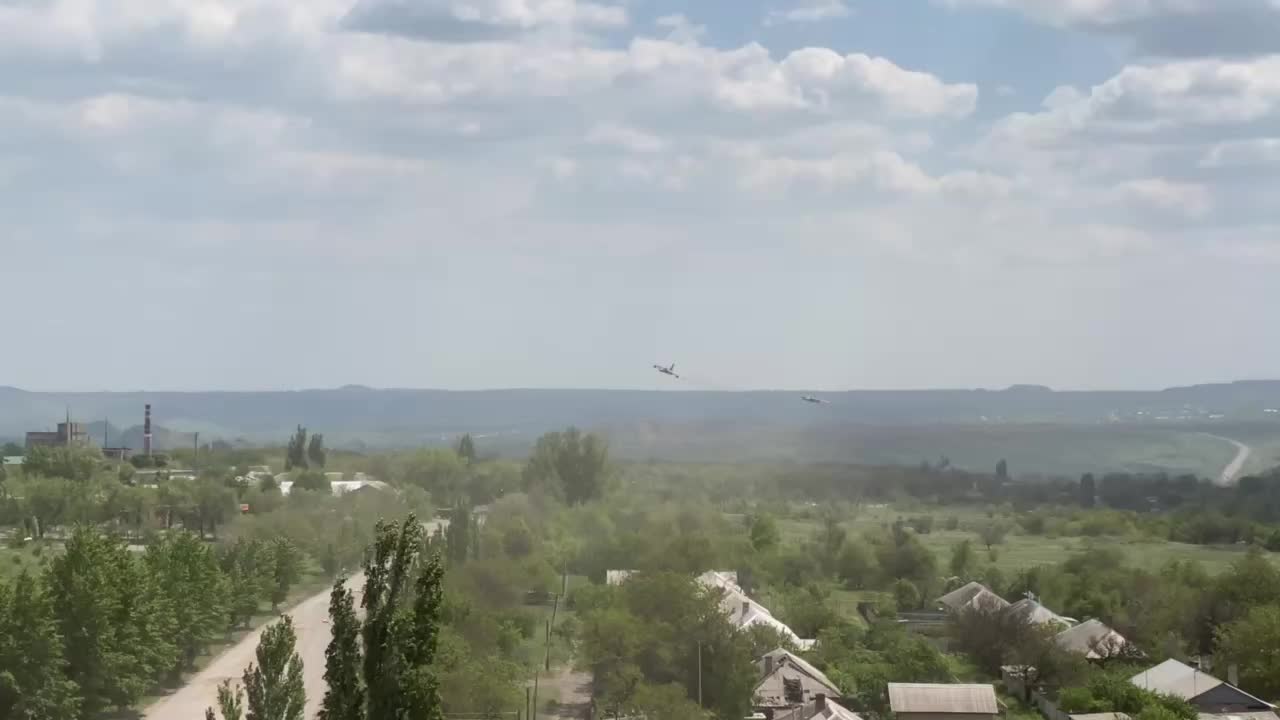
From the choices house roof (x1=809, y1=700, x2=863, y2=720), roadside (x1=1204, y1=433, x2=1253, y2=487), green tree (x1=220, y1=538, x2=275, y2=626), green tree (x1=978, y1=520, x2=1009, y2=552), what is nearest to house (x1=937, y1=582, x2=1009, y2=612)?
house roof (x1=809, y1=700, x2=863, y2=720)

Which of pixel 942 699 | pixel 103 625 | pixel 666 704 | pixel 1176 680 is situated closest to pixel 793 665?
pixel 942 699

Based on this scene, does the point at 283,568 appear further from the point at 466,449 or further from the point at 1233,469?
the point at 1233,469

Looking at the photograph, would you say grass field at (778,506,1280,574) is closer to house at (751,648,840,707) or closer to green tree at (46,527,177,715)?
house at (751,648,840,707)

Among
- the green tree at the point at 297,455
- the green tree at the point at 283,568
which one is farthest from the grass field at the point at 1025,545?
the green tree at the point at 297,455

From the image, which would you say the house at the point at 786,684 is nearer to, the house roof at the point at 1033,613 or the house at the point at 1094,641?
the house roof at the point at 1033,613

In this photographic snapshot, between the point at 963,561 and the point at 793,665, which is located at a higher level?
the point at 963,561

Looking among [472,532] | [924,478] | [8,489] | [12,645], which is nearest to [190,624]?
[12,645]

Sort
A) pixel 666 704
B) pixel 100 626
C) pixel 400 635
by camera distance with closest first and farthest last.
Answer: pixel 400 635 < pixel 666 704 < pixel 100 626
